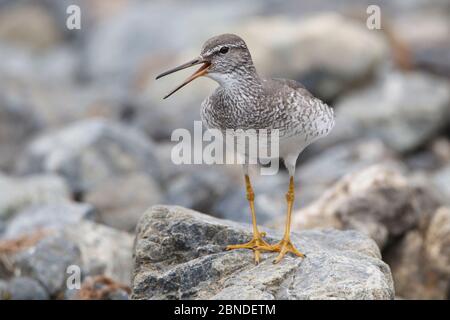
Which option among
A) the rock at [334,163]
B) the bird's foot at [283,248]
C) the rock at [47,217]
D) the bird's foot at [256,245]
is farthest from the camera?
the rock at [334,163]

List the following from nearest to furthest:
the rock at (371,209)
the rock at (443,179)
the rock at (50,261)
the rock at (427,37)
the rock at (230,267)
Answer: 1. the rock at (230,267)
2. the rock at (50,261)
3. the rock at (371,209)
4. the rock at (443,179)
5. the rock at (427,37)

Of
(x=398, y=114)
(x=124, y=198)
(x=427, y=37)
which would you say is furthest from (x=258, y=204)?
(x=427, y=37)

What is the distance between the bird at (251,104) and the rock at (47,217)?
13.1 ft

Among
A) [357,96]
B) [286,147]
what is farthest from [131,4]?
[286,147]

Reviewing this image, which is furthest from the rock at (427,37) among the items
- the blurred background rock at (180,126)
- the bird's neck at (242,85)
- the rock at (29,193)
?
the bird's neck at (242,85)

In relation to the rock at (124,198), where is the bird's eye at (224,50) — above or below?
above

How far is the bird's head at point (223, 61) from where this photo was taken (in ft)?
26.9

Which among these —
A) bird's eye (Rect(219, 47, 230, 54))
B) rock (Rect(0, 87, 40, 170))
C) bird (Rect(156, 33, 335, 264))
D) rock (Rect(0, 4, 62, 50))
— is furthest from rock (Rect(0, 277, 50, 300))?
rock (Rect(0, 4, 62, 50))

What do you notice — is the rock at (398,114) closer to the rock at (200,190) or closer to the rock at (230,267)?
the rock at (200,190)

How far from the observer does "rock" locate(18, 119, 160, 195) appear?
558 inches

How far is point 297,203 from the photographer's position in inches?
508

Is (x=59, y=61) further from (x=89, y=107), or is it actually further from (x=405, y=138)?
(x=405, y=138)

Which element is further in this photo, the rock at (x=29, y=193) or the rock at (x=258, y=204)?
the rock at (x=29, y=193)
